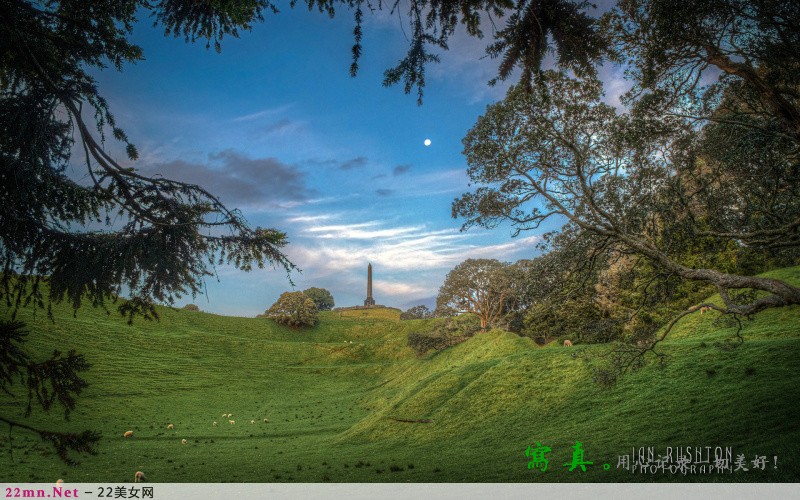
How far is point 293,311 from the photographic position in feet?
190

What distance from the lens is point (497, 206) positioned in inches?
473

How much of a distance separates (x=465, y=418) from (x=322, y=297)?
87718 millimetres

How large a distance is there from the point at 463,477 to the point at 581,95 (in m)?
10.2

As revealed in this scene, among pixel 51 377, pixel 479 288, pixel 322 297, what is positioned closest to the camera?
pixel 51 377

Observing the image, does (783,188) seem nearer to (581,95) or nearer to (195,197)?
(581,95)

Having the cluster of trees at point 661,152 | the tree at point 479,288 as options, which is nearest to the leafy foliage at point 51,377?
the cluster of trees at point 661,152

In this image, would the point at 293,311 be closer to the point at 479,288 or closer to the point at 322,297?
the point at 479,288

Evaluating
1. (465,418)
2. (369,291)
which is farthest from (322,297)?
(465,418)

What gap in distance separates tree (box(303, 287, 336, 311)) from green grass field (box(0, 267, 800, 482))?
216 feet

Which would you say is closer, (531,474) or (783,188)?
(531,474)

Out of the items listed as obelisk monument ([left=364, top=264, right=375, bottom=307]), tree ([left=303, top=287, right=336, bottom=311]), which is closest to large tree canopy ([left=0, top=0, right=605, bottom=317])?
obelisk monument ([left=364, top=264, right=375, bottom=307])
